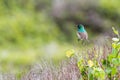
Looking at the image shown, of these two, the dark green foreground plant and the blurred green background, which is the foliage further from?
the blurred green background

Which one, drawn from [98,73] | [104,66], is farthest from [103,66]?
[98,73]

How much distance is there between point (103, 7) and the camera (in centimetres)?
820

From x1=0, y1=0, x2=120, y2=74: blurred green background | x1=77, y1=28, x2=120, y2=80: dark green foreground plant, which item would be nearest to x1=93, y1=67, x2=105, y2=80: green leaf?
x1=77, y1=28, x2=120, y2=80: dark green foreground plant

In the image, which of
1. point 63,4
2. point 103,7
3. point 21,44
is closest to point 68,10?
point 63,4

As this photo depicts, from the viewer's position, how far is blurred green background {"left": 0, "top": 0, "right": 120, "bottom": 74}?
23.2ft

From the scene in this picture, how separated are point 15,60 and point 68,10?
1938mm

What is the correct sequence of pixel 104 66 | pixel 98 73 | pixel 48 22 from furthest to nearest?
pixel 48 22, pixel 104 66, pixel 98 73

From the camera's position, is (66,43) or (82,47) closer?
(82,47)

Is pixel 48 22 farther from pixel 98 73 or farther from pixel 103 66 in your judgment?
pixel 98 73

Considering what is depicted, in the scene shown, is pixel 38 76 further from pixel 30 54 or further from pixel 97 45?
pixel 30 54

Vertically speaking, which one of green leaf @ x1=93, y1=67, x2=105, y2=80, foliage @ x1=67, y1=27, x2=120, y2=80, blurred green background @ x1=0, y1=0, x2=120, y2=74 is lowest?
green leaf @ x1=93, y1=67, x2=105, y2=80

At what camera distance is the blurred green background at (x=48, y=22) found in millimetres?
7066

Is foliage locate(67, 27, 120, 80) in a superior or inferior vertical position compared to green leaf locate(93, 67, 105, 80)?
superior

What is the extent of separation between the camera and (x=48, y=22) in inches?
304
